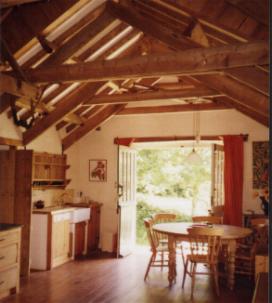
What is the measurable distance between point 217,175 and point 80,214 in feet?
9.03

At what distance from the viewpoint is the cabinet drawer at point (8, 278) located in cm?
487

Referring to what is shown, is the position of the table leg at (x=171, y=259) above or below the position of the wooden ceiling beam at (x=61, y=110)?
below

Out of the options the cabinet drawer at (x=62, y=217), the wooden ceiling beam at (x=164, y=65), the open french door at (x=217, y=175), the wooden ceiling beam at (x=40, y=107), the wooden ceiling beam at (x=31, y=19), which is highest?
the wooden ceiling beam at (x=31, y=19)

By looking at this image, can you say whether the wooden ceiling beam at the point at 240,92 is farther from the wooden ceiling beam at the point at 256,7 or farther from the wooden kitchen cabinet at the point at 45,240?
the wooden kitchen cabinet at the point at 45,240

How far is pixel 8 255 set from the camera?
498 centimetres

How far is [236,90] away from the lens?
210 inches

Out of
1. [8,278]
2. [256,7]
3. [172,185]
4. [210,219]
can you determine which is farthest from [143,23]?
[172,185]

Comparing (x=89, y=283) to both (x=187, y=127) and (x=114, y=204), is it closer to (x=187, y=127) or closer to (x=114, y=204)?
(x=114, y=204)

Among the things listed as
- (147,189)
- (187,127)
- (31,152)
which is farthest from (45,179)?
(147,189)

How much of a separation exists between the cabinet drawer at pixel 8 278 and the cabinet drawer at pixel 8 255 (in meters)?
0.10

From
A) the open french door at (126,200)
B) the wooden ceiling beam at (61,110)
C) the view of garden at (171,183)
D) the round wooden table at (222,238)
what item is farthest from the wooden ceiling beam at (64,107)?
the view of garden at (171,183)

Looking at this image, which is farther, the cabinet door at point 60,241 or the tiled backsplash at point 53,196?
the tiled backsplash at point 53,196

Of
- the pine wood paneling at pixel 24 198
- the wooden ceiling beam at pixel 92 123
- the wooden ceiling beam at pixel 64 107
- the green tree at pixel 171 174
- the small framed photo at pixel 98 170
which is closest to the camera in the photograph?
the pine wood paneling at pixel 24 198

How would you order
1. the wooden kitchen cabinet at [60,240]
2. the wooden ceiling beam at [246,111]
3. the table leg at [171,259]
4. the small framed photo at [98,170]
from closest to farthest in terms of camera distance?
1. the table leg at [171,259]
2. the wooden kitchen cabinet at [60,240]
3. the wooden ceiling beam at [246,111]
4. the small framed photo at [98,170]
